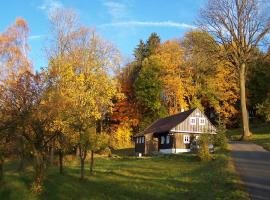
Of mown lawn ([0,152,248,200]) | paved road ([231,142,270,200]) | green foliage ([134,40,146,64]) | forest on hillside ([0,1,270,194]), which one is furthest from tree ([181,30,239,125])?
mown lawn ([0,152,248,200])

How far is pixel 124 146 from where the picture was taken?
68062 millimetres

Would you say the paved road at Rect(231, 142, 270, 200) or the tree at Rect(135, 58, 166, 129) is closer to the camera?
the paved road at Rect(231, 142, 270, 200)

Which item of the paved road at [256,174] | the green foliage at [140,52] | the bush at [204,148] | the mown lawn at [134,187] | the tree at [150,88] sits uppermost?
the green foliage at [140,52]

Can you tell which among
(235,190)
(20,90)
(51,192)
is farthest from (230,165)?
(20,90)

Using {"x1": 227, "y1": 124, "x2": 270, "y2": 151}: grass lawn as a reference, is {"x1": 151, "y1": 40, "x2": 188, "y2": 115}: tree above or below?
above

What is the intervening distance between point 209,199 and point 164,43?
63.0 metres

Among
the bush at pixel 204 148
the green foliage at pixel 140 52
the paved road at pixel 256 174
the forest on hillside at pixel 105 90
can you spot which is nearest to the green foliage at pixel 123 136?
the forest on hillside at pixel 105 90

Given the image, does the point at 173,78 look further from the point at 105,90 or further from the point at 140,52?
the point at 105,90

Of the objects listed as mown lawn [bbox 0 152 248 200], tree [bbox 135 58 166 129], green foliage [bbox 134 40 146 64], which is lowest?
mown lawn [bbox 0 152 248 200]

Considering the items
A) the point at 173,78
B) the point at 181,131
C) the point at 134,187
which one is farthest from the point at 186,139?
the point at 134,187

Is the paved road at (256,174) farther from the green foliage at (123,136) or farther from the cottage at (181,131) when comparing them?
the green foliage at (123,136)

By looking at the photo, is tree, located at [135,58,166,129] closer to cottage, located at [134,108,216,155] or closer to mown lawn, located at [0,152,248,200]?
cottage, located at [134,108,216,155]

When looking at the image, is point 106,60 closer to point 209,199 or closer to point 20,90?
point 20,90

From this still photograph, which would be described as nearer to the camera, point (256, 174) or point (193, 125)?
point (256, 174)
